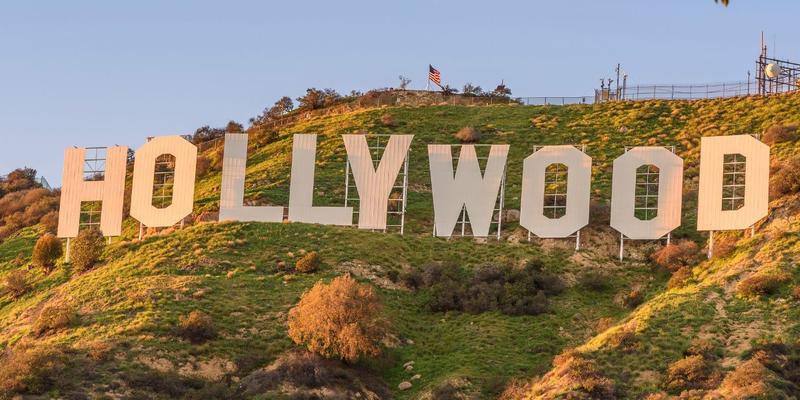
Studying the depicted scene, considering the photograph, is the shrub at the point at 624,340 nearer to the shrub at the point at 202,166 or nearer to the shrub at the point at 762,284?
the shrub at the point at 762,284

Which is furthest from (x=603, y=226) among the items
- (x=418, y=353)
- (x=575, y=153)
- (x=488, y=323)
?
(x=418, y=353)

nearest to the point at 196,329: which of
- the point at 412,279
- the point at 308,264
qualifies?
the point at 308,264

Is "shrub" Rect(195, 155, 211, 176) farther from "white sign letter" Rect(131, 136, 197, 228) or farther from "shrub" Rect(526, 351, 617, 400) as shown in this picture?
"shrub" Rect(526, 351, 617, 400)

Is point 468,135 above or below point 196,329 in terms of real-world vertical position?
above

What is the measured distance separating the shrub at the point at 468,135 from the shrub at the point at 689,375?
4098 centimetres

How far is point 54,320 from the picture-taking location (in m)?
56.2

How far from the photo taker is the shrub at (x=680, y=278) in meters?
59.3

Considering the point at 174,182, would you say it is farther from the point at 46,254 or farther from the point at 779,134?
the point at 779,134

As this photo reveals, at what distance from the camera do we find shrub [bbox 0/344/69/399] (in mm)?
47625

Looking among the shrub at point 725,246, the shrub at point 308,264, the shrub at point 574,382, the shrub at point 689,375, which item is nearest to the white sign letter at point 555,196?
the shrub at point 725,246

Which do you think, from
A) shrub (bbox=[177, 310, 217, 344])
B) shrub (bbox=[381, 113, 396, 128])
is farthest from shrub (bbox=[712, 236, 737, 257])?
shrub (bbox=[381, 113, 396, 128])

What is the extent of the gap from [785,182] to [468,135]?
2752 cm

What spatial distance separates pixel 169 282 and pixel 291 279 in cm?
562

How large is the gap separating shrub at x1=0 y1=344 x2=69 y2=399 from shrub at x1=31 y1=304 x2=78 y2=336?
5.63 m
